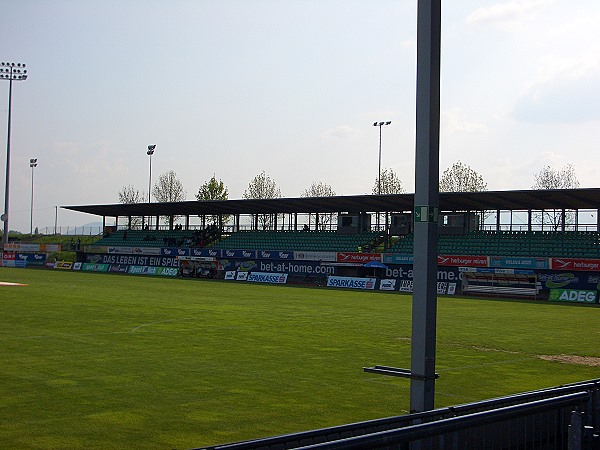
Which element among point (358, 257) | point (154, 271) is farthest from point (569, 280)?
point (154, 271)

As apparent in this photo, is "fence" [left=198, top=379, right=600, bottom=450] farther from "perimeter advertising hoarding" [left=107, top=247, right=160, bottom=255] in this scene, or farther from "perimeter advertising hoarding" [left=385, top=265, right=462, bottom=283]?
"perimeter advertising hoarding" [left=107, top=247, right=160, bottom=255]

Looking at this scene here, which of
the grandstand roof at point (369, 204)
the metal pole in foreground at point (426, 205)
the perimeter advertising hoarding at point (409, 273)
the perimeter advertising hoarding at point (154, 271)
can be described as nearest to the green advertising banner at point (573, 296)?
the grandstand roof at point (369, 204)

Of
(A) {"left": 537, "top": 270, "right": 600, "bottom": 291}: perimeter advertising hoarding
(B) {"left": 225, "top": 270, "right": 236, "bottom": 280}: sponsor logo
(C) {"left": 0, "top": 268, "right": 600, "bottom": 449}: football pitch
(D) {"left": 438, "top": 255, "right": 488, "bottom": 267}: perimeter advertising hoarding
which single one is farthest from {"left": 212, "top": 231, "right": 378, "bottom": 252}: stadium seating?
(C) {"left": 0, "top": 268, "right": 600, "bottom": 449}: football pitch

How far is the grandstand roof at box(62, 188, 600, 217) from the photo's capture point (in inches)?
2039

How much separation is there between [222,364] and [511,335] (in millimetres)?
13253

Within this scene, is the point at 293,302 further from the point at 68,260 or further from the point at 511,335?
the point at 68,260

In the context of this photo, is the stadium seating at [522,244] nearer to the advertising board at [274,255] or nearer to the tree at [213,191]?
the advertising board at [274,255]

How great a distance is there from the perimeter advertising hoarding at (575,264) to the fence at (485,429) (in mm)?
41277

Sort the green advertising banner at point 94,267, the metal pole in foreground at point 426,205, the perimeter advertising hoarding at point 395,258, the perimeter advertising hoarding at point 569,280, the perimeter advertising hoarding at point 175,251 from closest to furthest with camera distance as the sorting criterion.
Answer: the metal pole in foreground at point 426,205 < the perimeter advertising hoarding at point 569,280 < the perimeter advertising hoarding at point 395,258 < the perimeter advertising hoarding at point 175,251 < the green advertising banner at point 94,267

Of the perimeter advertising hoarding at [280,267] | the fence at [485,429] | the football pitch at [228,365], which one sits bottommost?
the football pitch at [228,365]

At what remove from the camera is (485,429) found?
24.1 ft

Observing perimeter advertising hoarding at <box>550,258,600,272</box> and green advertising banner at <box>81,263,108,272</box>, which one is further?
green advertising banner at <box>81,263,108,272</box>

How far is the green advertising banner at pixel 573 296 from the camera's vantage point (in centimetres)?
4791

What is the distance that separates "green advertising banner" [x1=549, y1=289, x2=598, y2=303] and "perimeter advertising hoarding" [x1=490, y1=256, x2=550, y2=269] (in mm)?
1861
